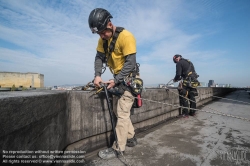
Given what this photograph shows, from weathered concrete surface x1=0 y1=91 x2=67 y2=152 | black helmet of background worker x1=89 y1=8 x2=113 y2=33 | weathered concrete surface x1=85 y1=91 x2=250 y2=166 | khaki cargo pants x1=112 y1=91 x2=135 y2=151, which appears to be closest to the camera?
weathered concrete surface x1=0 y1=91 x2=67 y2=152

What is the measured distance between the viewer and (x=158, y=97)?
228 inches

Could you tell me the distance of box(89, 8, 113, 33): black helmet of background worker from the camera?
289cm

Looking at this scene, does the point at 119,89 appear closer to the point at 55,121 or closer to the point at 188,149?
the point at 55,121

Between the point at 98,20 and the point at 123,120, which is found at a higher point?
the point at 98,20

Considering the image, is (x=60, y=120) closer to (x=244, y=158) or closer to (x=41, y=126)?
(x=41, y=126)

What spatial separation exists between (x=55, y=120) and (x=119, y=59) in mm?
1691

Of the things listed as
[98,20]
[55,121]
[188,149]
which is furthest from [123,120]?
[98,20]

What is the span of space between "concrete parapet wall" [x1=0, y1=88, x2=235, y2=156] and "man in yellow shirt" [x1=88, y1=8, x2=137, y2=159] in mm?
496

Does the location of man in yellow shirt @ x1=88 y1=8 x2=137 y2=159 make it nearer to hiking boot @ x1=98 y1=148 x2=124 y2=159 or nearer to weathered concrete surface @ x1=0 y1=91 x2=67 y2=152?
hiking boot @ x1=98 y1=148 x2=124 y2=159

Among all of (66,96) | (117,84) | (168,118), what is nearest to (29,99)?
(66,96)

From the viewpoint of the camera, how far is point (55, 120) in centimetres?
235

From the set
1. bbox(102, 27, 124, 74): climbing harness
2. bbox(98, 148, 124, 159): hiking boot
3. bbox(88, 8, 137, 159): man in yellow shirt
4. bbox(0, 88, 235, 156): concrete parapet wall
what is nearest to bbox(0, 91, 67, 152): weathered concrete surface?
bbox(0, 88, 235, 156): concrete parapet wall

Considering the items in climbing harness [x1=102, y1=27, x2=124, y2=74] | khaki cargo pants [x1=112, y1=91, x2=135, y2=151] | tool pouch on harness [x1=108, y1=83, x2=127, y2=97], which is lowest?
khaki cargo pants [x1=112, y1=91, x2=135, y2=151]

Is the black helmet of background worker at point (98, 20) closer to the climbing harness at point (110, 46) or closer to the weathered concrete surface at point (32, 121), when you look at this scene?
the climbing harness at point (110, 46)
